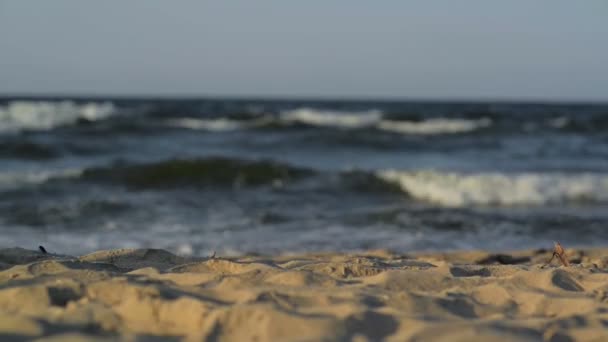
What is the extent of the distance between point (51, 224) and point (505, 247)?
4.71 m

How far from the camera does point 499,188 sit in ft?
32.4

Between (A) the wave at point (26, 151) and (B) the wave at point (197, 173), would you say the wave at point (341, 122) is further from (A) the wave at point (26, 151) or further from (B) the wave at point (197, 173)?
(B) the wave at point (197, 173)

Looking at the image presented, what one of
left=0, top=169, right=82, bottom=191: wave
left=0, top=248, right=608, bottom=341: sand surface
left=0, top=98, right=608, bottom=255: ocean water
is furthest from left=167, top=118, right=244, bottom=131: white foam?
left=0, top=248, right=608, bottom=341: sand surface

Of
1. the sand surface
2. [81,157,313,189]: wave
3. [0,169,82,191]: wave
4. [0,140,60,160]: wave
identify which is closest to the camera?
the sand surface

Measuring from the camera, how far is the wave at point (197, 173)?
11.0 metres

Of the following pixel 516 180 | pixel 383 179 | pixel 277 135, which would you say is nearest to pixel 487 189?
pixel 516 180

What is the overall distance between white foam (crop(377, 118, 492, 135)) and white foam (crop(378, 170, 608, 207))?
1107 cm

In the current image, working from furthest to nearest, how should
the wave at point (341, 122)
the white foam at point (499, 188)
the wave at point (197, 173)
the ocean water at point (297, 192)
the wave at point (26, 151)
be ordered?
the wave at point (341, 122)
the wave at point (26, 151)
the wave at point (197, 173)
the white foam at point (499, 188)
the ocean water at point (297, 192)

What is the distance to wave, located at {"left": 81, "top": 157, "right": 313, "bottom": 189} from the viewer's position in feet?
36.1

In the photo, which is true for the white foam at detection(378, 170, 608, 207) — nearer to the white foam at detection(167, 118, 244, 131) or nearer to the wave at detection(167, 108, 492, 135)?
the wave at detection(167, 108, 492, 135)

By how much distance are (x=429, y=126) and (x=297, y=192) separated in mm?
15741

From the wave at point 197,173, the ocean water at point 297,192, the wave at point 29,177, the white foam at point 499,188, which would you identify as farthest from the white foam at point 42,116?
the white foam at point 499,188

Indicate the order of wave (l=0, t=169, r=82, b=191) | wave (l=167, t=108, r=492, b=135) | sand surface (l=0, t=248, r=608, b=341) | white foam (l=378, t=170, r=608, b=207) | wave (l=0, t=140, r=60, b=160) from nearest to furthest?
sand surface (l=0, t=248, r=608, b=341)
white foam (l=378, t=170, r=608, b=207)
wave (l=0, t=169, r=82, b=191)
wave (l=0, t=140, r=60, b=160)
wave (l=167, t=108, r=492, b=135)

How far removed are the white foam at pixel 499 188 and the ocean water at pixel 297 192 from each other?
1.2 inches
